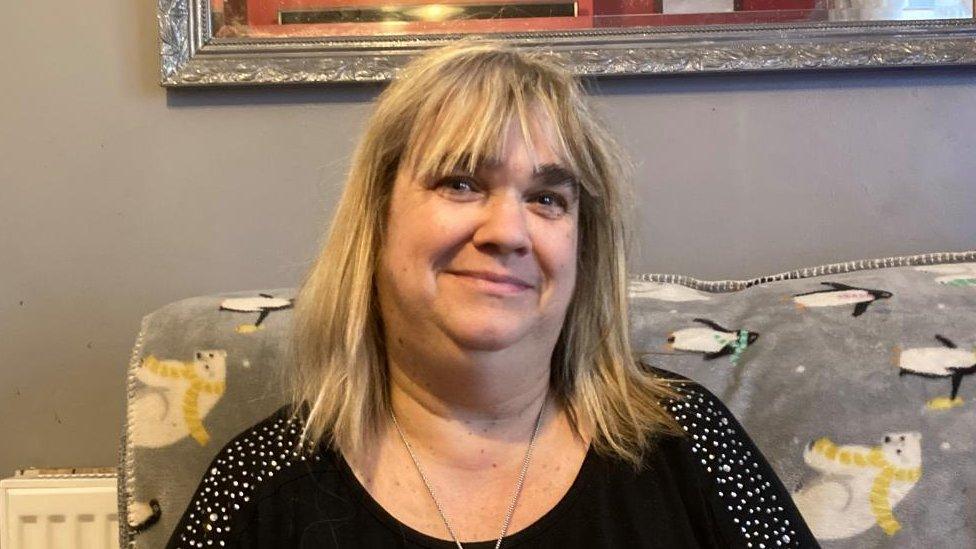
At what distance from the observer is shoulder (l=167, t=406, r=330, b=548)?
88 centimetres

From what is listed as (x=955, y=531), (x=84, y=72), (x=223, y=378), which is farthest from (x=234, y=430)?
(x=955, y=531)

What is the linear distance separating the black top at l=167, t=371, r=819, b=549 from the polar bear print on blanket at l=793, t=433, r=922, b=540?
2.6 inches

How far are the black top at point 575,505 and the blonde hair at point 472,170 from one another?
0.03 metres

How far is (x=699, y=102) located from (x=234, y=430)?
0.82 metres

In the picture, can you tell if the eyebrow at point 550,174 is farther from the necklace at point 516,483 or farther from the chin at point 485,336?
the necklace at point 516,483

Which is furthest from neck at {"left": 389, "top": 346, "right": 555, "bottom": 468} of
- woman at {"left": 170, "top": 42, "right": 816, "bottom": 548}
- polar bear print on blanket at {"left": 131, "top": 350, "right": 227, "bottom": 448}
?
polar bear print on blanket at {"left": 131, "top": 350, "right": 227, "bottom": 448}

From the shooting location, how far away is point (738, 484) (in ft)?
2.98

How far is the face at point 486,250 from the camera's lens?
0.83 metres

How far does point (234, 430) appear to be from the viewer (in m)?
1.03

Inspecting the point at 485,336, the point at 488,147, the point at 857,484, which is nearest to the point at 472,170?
the point at 488,147

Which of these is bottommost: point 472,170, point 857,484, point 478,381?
point 857,484

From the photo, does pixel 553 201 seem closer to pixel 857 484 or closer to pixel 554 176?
pixel 554 176

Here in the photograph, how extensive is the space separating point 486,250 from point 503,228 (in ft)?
0.09

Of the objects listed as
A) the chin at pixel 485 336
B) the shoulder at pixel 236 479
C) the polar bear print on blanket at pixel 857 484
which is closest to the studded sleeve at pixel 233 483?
the shoulder at pixel 236 479
